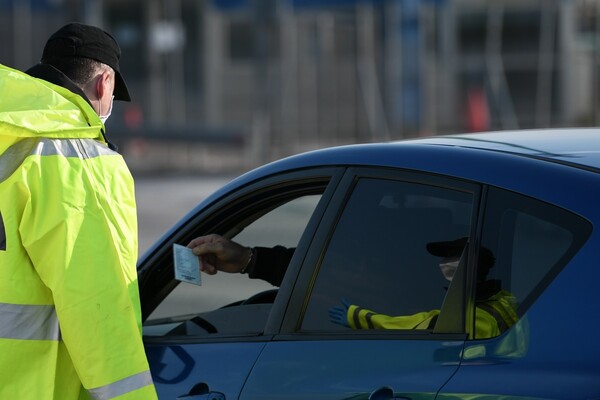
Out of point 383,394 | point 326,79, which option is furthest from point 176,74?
point 383,394

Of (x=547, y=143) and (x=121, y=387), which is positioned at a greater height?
(x=547, y=143)

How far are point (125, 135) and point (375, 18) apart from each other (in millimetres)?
8445

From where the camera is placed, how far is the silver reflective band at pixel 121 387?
2799 millimetres

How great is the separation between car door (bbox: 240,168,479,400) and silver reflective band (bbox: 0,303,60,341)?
53 cm

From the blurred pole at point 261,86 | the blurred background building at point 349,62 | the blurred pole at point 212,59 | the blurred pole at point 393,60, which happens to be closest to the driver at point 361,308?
the blurred pole at point 261,86

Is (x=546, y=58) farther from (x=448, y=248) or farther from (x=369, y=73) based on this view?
(x=448, y=248)

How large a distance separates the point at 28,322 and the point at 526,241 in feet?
4.07

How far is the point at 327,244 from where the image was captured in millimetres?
3117

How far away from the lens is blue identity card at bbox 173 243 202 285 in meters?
3.54

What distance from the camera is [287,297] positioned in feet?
10.4

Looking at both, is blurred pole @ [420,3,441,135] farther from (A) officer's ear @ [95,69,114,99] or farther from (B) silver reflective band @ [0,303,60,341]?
(B) silver reflective band @ [0,303,60,341]

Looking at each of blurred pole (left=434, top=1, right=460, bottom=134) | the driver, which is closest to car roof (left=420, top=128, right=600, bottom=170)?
the driver

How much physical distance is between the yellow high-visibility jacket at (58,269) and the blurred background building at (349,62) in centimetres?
2678

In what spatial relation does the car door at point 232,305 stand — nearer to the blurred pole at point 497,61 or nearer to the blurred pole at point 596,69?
the blurred pole at point 596,69
